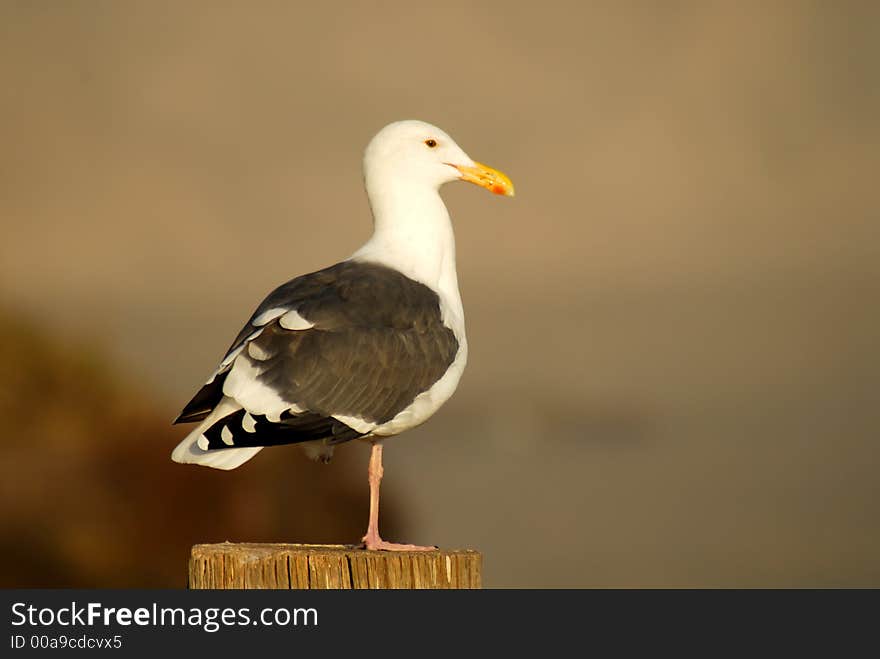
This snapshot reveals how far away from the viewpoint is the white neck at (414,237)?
7.96 meters

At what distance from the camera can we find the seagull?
22.7 feet

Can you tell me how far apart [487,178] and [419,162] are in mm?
432

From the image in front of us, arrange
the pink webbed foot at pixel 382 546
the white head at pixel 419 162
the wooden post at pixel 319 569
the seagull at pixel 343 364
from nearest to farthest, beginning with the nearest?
the wooden post at pixel 319 569
the seagull at pixel 343 364
the pink webbed foot at pixel 382 546
the white head at pixel 419 162

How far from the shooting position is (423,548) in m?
6.98

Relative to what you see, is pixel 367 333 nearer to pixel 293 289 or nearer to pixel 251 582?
pixel 293 289

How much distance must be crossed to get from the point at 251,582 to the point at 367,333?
1.57 m

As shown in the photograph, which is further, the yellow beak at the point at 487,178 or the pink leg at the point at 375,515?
the yellow beak at the point at 487,178

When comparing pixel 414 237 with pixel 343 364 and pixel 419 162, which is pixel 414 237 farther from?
pixel 343 364

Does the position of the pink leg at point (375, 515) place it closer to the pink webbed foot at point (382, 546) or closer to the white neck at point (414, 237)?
the pink webbed foot at point (382, 546)

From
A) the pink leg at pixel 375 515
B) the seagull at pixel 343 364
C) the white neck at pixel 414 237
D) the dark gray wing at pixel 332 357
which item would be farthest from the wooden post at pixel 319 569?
the white neck at pixel 414 237

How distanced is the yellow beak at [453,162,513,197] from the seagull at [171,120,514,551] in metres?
0.63

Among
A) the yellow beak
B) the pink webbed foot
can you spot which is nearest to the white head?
the yellow beak

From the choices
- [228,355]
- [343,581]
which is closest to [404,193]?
[228,355]

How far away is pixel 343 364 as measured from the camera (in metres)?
7.24
